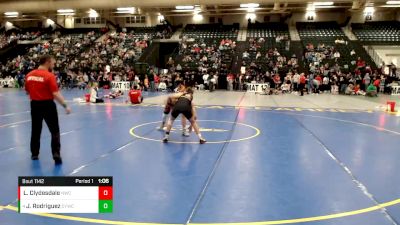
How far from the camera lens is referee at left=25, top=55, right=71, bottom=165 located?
19.0 ft

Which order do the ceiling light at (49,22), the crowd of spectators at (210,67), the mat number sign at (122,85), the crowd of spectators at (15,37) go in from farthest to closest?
the ceiling light at (49,22) → the crowd of spectators at (15,37) → the mat number sign at (122,85) → the crowd of spectators at (210,67)

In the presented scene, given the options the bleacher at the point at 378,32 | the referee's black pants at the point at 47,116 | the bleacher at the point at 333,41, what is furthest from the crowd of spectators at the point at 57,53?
the bleacher at the point at 378,32

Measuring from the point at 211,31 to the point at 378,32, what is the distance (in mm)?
15546

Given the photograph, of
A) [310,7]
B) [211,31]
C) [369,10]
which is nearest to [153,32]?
[211,31]

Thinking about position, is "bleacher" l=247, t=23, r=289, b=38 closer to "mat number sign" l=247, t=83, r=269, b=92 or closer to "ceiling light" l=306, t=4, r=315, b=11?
"ceiling light" l=306, t=4, r=315, b=11

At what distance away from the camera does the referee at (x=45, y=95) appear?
5.79 meters

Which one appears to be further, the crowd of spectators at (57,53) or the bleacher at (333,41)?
the crowd of spectators at (57,53)

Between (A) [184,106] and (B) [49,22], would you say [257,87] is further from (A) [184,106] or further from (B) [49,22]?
(B) [49,22]

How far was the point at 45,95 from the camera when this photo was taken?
5910 mm

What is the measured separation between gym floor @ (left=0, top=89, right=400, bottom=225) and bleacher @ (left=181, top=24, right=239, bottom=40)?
24.6m

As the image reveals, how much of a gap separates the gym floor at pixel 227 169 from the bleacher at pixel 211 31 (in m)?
24.6

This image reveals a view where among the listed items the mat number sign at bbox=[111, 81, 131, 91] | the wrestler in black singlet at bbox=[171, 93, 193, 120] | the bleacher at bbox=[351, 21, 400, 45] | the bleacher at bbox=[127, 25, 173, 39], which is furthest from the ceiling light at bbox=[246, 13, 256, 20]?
the wrestler in black singlet at bbox=[171, 93, 193, 120]
